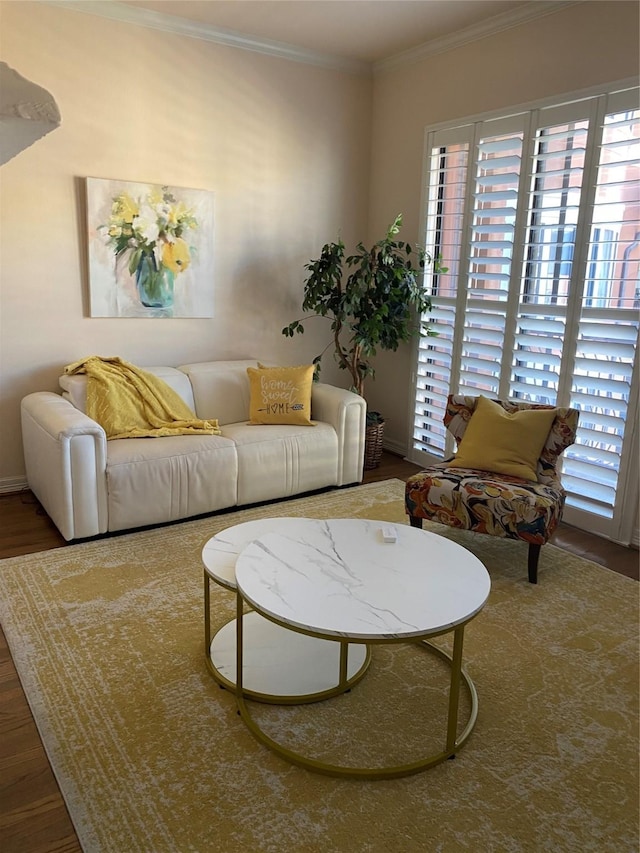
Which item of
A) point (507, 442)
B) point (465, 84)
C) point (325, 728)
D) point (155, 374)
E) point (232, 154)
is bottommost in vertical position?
point (325, 728)

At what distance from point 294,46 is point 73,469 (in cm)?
318

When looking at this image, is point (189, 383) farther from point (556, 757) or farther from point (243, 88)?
point (556, 757)

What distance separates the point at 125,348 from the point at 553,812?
3417 mm

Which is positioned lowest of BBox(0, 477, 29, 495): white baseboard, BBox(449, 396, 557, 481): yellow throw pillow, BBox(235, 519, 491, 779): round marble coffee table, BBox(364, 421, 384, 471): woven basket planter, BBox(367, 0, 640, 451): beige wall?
BBox(0, 477, 29, 495): white baseboard

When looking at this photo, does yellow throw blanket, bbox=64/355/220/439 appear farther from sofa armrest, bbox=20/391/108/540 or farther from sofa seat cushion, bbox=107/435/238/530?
sofa armrest, bbox=20/391/108/540

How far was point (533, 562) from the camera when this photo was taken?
9.76 feet

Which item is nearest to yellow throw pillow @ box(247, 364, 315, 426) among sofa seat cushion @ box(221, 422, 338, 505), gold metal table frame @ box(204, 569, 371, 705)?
sofa seat cushion @ box(221, 422, 338, 505)

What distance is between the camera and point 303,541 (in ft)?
7.48

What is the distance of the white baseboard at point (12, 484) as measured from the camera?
391 centimetres

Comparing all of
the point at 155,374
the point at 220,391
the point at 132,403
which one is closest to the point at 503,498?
the point at 220,391

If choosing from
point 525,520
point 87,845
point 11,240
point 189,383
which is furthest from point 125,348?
point 87,845

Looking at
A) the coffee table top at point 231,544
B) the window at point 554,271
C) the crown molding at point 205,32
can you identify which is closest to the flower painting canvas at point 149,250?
the crown molding at point 205,32

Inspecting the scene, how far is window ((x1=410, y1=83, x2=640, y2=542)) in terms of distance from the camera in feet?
10.7

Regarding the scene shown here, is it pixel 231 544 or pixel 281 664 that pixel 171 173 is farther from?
pixel 281 664
